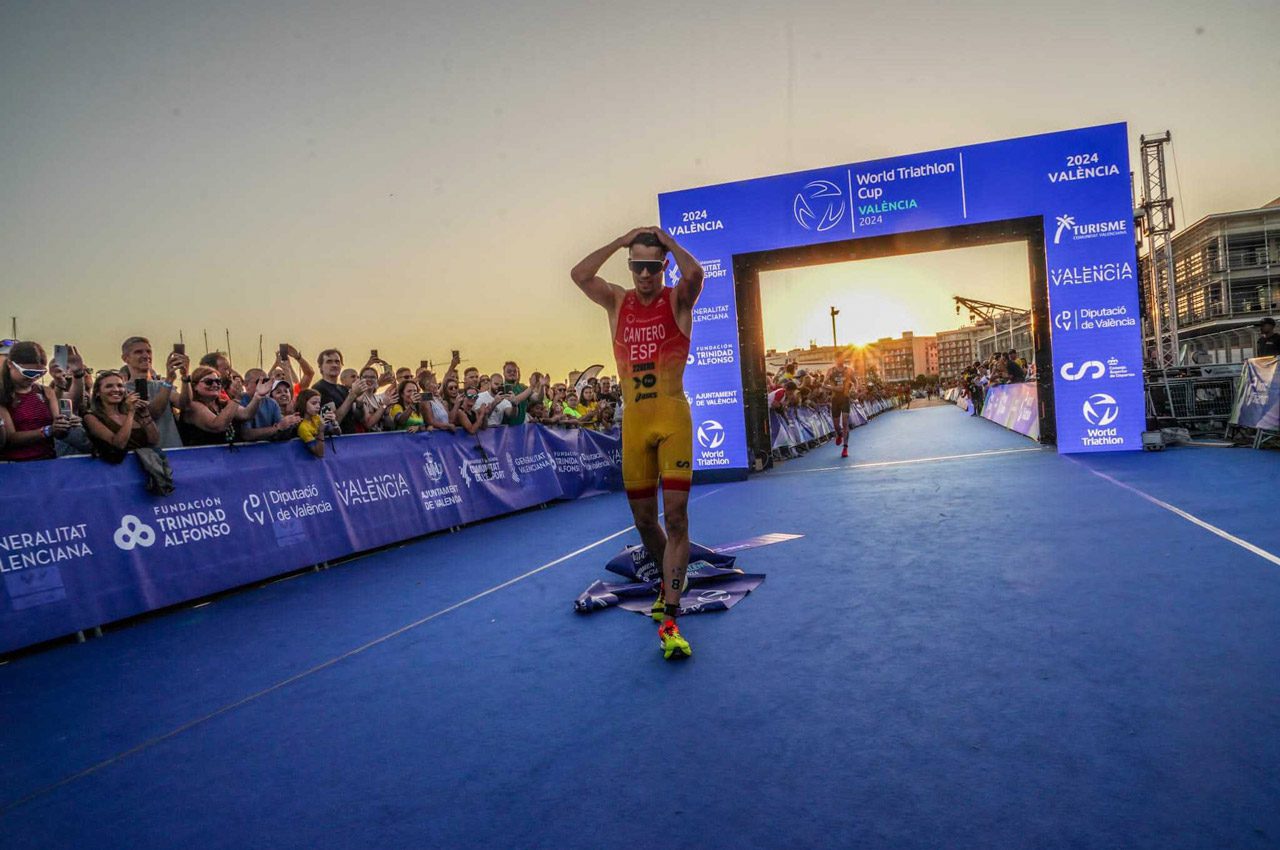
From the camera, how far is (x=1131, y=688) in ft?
9.26

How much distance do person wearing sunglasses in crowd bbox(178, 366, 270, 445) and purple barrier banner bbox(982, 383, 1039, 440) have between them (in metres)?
13.7

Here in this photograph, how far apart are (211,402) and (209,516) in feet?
4.09

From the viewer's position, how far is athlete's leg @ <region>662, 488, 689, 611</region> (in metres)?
4.08

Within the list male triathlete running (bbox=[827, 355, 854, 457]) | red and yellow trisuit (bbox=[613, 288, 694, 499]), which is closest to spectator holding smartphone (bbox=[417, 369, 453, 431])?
red and yellow trisuit (bbox=[613, 288, 694, 499])

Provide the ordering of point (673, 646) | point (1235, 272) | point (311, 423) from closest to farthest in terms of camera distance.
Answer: point (673, 646), point (311, 423), point (1235, 272)

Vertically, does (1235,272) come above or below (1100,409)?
above

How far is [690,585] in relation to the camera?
524 cm

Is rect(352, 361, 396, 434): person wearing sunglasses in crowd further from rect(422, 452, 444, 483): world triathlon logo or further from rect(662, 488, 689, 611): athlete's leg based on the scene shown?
rect(662, 488, 689, 611): athlete's leg

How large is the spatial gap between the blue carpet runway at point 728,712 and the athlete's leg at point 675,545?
0.30 metres

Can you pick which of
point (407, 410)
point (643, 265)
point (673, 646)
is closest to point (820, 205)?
point (407, 410)

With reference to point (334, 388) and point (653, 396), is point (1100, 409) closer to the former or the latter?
point (653, 396)

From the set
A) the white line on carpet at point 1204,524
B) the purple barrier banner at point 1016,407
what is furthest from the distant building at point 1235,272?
the white line on carpet at point 1204,524

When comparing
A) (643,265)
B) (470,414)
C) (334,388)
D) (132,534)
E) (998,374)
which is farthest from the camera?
(998,374)

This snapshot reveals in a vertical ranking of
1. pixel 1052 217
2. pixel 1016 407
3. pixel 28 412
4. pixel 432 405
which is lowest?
pixel 1016 407
